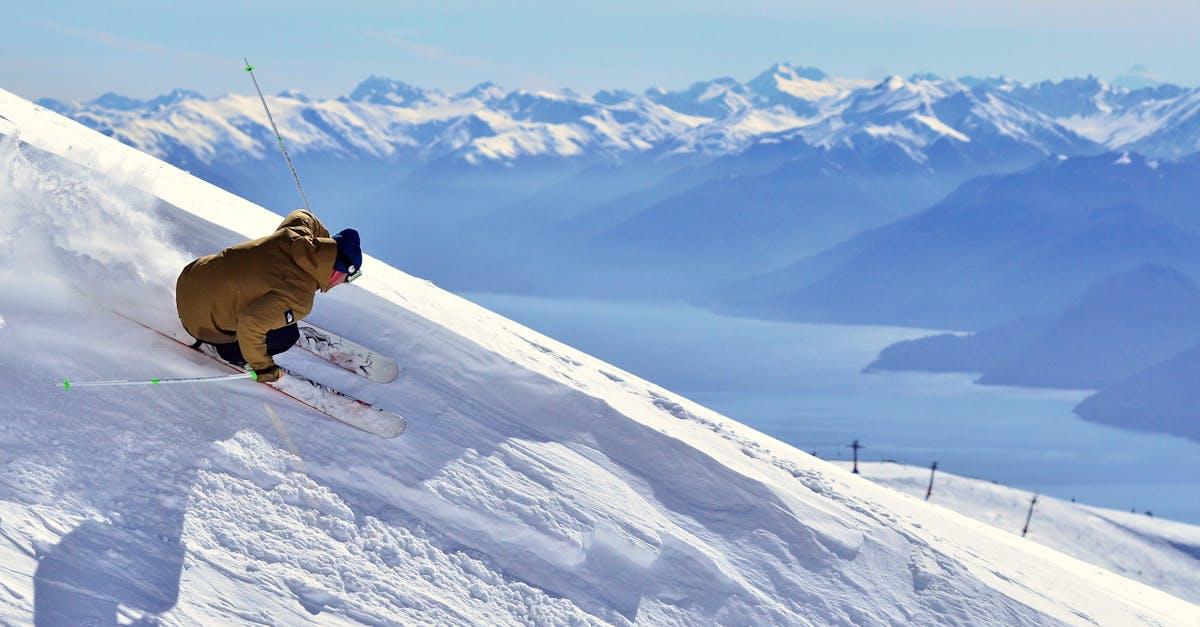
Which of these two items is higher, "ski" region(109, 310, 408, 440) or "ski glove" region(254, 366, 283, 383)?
"ski glove" region(254, 366, 283, 383)

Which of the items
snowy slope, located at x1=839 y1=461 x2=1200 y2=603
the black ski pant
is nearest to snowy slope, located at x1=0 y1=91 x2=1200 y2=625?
the black ski pant

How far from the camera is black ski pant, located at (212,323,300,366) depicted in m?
6.90

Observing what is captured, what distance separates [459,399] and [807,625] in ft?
10.6

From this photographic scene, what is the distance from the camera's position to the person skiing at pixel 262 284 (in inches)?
251

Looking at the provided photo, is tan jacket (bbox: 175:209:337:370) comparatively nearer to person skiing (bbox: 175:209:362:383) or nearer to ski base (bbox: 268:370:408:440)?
person skiing (bbox: 175:209:362:383)

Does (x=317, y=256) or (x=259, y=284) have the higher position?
(x=317, y=256)

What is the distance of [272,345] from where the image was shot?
7062 mm

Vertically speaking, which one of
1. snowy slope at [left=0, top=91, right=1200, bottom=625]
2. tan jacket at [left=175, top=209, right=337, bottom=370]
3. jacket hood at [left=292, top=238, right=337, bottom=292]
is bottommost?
snowy slope at [left=0, top=91, right=1200, bottom=625]

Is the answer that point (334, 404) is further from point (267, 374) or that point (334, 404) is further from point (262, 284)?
point (262, 284)

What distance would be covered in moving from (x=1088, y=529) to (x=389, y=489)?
101 meters

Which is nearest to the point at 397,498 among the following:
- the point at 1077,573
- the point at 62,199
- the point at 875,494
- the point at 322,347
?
the point at 322,347

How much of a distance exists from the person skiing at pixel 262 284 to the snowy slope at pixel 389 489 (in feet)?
1.53

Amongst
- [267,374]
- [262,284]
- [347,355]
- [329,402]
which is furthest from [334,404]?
[262,284]

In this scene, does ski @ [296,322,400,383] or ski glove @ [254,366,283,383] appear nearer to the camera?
ski glove @ [254,366,283,383]
